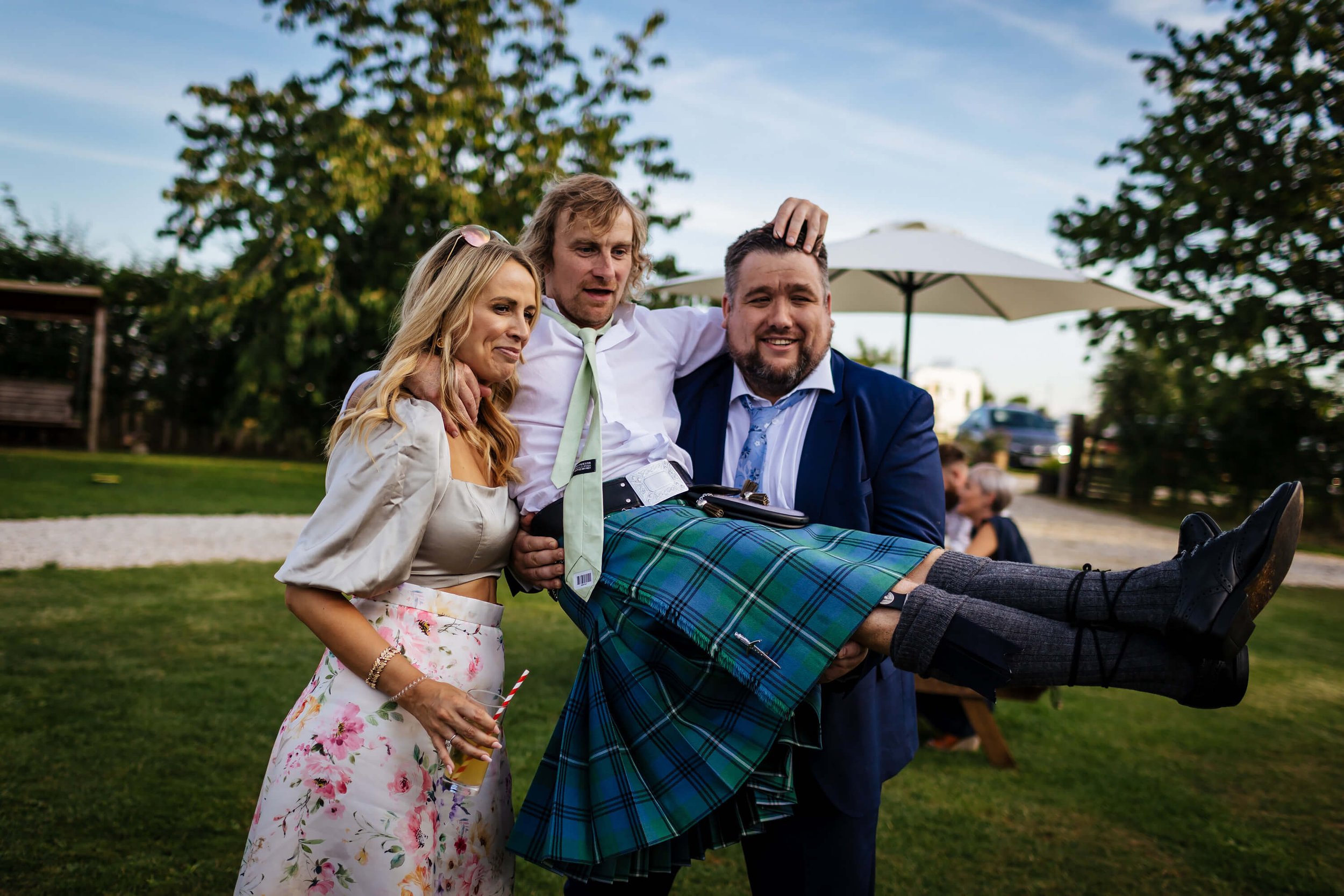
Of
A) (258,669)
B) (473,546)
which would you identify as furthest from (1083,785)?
(258,669)

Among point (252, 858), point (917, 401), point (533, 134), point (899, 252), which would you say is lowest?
point (252, 858)

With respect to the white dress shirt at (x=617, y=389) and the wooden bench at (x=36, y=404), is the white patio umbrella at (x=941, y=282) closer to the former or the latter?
the white dress shirt at (x=617, y=389)

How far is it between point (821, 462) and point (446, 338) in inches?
40.1

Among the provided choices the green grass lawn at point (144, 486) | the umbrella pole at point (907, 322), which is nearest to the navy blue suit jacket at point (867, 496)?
the umbrella pole at point (907, 322)

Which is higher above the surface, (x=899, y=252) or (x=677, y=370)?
(x=899, y=252)

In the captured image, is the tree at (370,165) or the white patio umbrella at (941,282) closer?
the white patio umbrella at (941,282)

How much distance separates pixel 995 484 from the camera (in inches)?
221

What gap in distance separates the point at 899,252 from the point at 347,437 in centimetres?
459

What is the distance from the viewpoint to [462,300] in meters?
2.19

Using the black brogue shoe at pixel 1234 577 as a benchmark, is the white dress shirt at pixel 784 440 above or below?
above

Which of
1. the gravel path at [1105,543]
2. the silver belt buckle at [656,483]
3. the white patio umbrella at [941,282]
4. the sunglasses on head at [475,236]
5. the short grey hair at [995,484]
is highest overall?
the white patio umbrella at [941,282]

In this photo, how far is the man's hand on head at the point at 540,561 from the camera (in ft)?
7.29

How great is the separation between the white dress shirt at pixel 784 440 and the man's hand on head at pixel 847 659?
530 mm

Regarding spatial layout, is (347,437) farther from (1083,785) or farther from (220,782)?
(1083,785)
